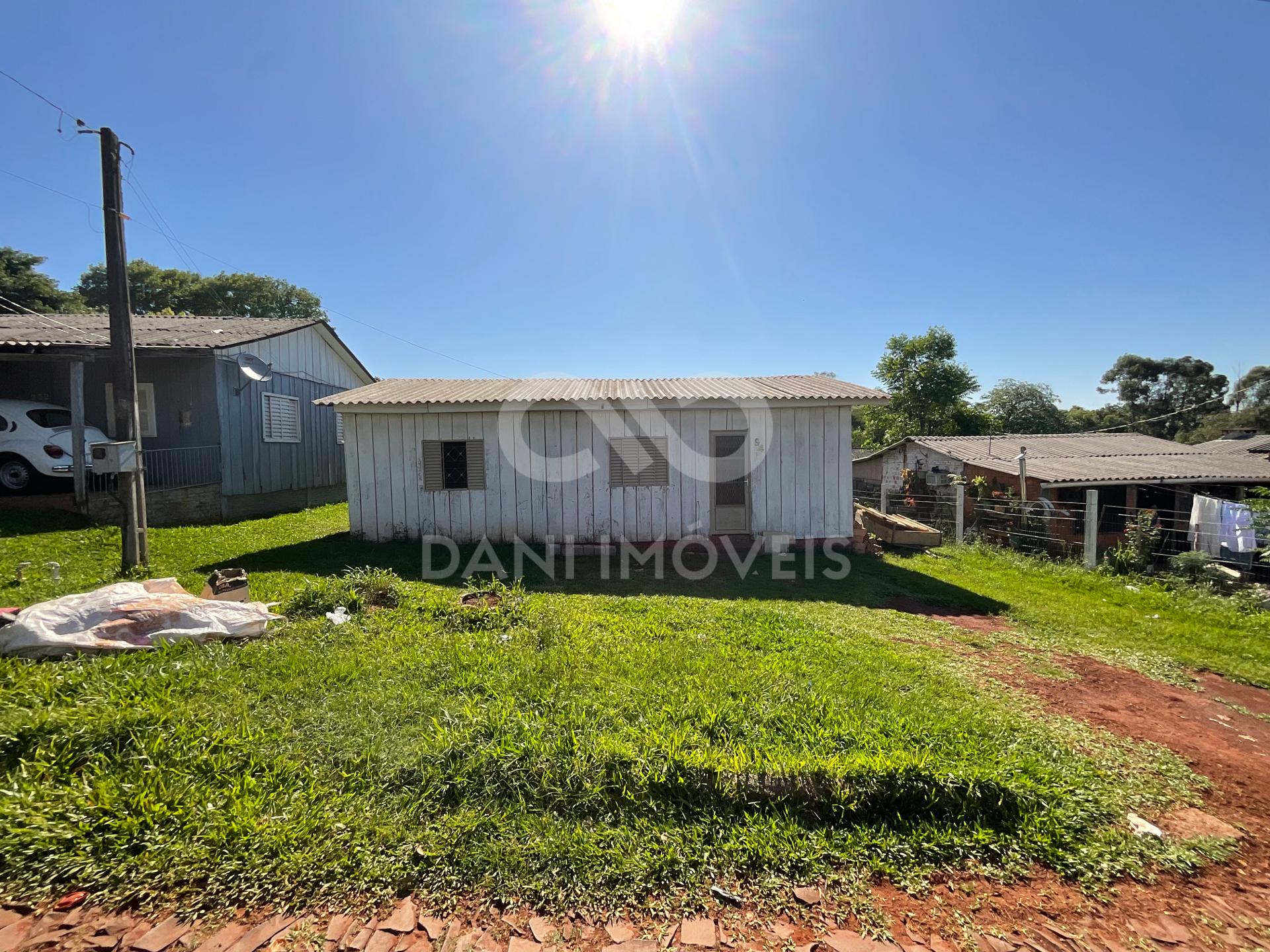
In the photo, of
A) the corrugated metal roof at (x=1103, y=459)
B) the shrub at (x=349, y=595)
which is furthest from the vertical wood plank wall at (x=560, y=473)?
the corrugated metal roof at (x=1103, y=459)

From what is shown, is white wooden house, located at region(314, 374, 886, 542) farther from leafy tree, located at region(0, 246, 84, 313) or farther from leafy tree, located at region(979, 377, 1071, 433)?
leafy tree, located at region(979, 377, 1071, 433)

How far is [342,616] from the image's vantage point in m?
4.86

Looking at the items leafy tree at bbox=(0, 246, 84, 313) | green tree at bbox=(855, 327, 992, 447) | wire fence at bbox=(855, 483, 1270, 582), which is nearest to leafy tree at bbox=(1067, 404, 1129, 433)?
green tree at bbox=(855, 327, 992, 447)

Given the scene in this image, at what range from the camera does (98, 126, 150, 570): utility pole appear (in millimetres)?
6014

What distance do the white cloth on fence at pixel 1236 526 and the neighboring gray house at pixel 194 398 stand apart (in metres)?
18.3

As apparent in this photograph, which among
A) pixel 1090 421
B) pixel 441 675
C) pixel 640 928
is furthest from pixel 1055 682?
pixel 1090 421

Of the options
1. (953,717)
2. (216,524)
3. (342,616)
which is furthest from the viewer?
(216,524)

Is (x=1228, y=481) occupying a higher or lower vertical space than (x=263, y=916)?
higher

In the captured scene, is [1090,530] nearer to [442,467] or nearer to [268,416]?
[442,467]

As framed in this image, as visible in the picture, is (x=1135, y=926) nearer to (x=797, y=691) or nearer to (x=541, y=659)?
(x=797, y=691)

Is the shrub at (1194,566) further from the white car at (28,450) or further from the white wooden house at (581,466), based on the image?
the white car at (28,450)

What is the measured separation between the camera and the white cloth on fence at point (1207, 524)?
8.57 meters

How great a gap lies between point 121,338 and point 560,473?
582cm

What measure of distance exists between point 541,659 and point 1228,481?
17189 millimetres
